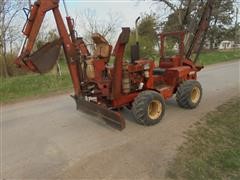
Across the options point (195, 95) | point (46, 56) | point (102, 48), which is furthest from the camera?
point (195, 95)

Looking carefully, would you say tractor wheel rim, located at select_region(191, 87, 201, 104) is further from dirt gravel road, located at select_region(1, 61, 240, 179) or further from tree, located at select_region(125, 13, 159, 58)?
tree, located at select_region(125, 13, 159, 58)

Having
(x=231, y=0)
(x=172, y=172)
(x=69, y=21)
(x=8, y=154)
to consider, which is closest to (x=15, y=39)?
(x=69, y=21)

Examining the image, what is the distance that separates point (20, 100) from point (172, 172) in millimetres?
7767

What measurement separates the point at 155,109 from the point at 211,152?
193 centimetres

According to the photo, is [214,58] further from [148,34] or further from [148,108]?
[148,108]

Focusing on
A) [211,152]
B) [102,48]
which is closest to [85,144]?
[102,48]

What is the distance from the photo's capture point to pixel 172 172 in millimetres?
4176

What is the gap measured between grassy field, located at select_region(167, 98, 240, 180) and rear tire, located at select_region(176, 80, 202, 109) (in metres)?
Answer: 0.79

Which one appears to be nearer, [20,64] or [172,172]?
[172,172]

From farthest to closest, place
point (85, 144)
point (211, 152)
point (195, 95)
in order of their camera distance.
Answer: point (195, 95), point (85, 144), point (211, 152)

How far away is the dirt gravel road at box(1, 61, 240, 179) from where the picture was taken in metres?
4.35

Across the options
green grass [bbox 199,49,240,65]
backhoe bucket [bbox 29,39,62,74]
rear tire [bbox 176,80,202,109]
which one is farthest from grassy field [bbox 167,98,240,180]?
green grass [bbox 199,49,240,65]

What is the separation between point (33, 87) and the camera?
12547mm

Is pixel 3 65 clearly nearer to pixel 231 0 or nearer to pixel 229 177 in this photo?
pixel 229 177
